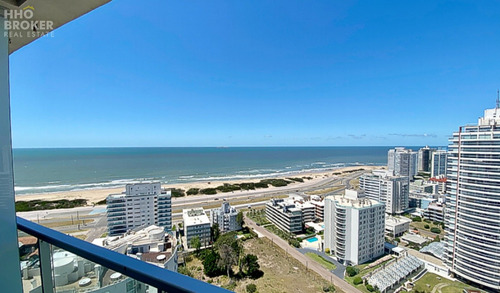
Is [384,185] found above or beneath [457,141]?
beneath

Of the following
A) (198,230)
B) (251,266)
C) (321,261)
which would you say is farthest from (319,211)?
(198,230)

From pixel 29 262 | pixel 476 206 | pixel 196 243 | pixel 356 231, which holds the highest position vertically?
pixel 29 262

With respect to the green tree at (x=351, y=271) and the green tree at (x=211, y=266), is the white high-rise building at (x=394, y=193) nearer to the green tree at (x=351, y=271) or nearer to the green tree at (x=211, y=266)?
the green tree at (x=351, y=271)

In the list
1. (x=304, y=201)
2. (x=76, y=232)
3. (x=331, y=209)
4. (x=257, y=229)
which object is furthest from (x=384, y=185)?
(x=76, y=232)

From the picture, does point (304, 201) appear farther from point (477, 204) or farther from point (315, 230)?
point (477, 204)

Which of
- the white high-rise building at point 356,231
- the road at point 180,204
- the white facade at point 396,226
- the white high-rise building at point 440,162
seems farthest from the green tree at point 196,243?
the white high-rise building at point 440,162

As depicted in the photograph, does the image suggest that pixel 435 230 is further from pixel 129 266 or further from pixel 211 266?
pixel 129 266

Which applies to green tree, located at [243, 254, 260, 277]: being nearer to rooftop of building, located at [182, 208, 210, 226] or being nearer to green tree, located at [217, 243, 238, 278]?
green tree, located at [217, 243, 238, 278]
